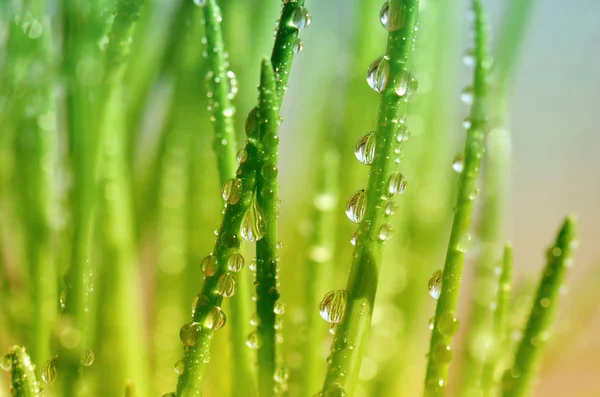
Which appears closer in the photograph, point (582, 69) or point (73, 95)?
point (73, 95)

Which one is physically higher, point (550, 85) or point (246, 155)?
point (550, 85)

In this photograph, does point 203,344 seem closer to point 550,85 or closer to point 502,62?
point 502,62

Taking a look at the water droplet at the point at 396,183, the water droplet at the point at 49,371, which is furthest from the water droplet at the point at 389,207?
the water droplet at the point at 49,371

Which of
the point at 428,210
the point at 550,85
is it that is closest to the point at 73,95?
the point at 428,210

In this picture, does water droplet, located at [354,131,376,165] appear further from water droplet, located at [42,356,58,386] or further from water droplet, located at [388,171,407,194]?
water droplet, located at [42,356,58,386]

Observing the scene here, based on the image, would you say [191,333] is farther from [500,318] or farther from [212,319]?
[500,318]

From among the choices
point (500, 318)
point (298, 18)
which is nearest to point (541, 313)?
point (500, 318)
